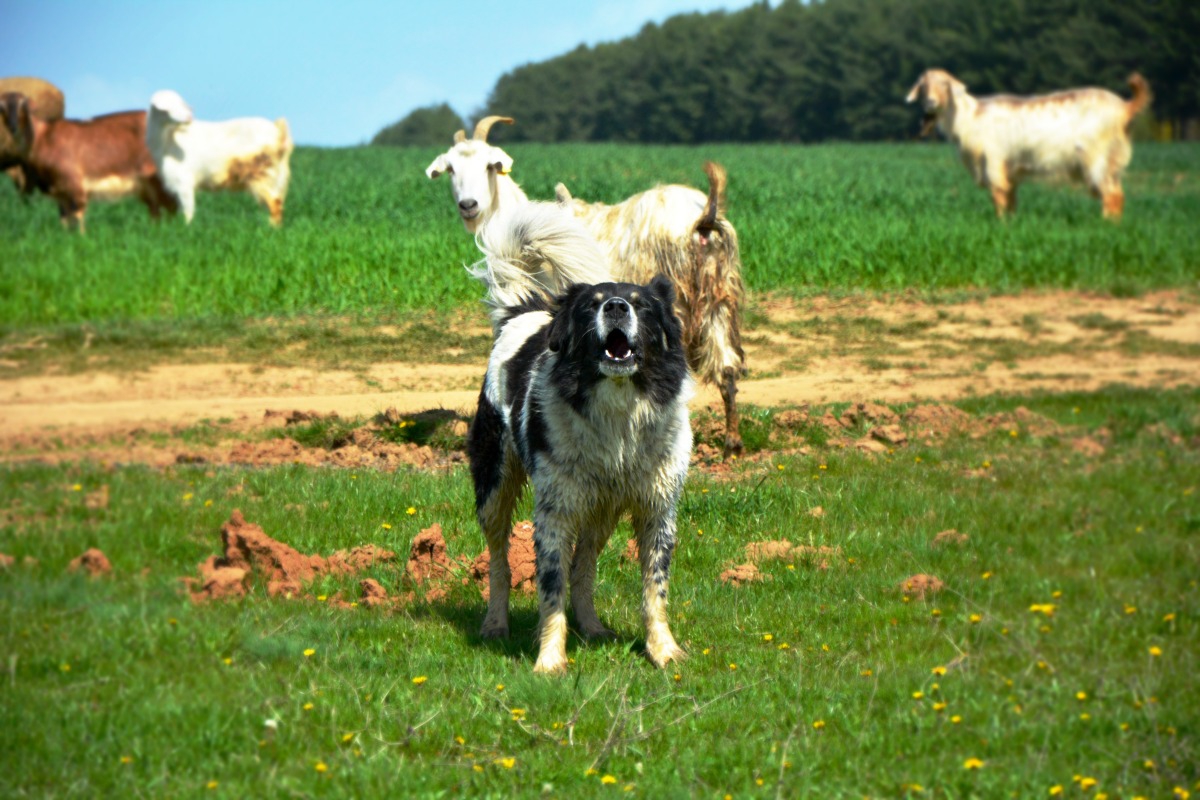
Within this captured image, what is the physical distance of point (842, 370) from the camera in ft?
45.2

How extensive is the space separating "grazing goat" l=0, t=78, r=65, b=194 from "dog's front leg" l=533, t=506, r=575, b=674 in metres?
18.6

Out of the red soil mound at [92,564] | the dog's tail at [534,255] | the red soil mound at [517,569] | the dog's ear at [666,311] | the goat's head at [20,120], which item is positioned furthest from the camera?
the goat's head at [20,120]

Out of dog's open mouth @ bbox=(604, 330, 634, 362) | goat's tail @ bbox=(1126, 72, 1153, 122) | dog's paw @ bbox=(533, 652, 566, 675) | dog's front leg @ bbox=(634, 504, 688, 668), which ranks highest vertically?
goat's tail @ bbox=(1126, 72, 1153, 122)

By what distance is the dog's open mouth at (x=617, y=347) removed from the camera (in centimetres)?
565

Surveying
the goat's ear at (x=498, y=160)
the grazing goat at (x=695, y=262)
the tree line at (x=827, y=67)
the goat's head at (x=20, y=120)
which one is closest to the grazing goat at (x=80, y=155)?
the goat's head at (x=20, y=120)

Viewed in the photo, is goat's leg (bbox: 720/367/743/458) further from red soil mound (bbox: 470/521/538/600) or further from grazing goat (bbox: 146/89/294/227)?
grazing goat (bbox: 146/89/294/227)

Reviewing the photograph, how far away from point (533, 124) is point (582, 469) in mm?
96918

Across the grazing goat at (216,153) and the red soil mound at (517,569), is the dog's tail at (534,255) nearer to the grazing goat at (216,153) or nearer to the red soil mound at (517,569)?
the red soil mound at (517,569)

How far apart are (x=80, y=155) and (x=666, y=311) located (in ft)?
61.3

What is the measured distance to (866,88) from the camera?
300 ft

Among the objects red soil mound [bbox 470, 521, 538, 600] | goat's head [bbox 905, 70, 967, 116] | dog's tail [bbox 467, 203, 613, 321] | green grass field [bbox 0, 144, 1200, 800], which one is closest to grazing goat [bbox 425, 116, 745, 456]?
green grass field [bbox 0, 144, 1200, 800]

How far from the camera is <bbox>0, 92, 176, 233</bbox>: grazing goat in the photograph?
21547 millimetres

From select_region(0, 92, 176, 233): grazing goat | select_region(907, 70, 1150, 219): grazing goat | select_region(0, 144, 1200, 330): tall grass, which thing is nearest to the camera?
select_region(0, 144, 1200, 330): tall grass

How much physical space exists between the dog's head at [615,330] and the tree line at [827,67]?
64616 mm
